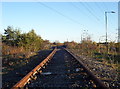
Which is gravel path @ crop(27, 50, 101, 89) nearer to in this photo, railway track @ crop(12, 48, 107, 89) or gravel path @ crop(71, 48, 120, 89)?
railway track @ crop(12, 48, 107, 89)

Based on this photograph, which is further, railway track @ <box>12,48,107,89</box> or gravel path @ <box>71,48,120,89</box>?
gravel path @ <box>71,48,120,89</box>

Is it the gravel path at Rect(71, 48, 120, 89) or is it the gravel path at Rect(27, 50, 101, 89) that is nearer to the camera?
the gravel path at Rect(27, 50, 101, 89)

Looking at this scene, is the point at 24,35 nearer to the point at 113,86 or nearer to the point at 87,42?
the point at 87,42

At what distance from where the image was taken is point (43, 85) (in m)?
6.48

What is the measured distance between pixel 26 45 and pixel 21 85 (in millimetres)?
26624

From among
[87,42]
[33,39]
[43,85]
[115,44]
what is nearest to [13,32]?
[33,39]

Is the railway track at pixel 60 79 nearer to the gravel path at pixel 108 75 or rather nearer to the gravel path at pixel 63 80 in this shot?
the gravel path at pixel 63 80

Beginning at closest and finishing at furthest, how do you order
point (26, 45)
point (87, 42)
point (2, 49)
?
point (2, 49) < point (26, 45) < point (87, 42)

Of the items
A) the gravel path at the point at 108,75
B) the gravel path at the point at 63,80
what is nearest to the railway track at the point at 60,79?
the gravel path at the point at 63,80

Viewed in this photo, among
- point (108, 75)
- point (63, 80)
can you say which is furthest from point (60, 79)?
Result: point (108, 75)

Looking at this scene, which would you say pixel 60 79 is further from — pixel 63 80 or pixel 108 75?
pixel 108 75

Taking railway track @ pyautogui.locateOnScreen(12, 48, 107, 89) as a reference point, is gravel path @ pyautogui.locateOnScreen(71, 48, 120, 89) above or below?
below

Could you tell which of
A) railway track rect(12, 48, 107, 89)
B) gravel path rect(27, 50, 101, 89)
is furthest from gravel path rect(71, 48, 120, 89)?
gravel path rect(27, 50, 101, 89)

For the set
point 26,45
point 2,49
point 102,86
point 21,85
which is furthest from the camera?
point 26,45
